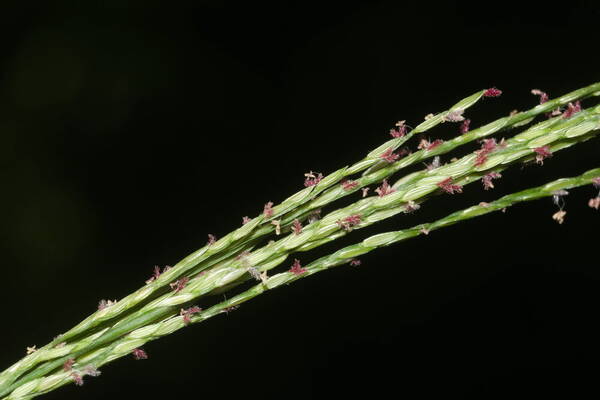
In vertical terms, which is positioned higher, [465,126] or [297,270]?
[465,126]

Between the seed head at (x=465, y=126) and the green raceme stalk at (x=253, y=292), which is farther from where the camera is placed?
the seed head at (x=465, y=126)

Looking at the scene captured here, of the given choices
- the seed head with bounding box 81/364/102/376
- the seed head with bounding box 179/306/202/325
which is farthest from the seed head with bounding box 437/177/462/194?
the seed head with bounding box 81/364/102/376

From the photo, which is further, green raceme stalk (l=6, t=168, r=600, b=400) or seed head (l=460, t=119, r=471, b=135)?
seed head (l=460, t=119, r=471, b=135)

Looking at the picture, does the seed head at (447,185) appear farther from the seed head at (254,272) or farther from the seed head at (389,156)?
the seed head at (254,272)

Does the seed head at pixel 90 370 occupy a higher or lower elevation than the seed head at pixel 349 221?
lower

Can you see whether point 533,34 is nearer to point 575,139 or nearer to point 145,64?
point 145,64

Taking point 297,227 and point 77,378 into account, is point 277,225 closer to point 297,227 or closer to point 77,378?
point 297,227

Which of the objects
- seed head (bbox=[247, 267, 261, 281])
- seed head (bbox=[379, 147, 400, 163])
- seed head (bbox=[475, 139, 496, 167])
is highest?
seed head (bbox=[379, 147, 400, 163])

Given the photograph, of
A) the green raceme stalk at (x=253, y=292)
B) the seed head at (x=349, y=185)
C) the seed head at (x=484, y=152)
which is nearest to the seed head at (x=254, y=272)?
the green raceme stalk at (x=253, y=292)

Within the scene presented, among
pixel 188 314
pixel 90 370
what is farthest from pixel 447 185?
A: pixel 90 370

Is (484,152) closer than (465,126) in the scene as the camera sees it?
Yes

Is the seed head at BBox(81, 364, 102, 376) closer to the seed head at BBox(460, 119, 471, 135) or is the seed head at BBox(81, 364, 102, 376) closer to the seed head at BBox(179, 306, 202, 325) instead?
the seed head at BBox(179, 306, 202, 325)
